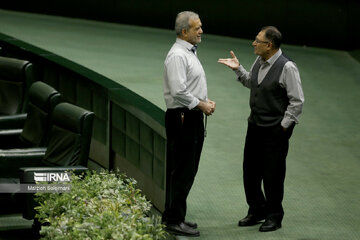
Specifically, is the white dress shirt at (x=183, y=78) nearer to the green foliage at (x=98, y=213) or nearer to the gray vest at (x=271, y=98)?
the gray vest at (x=271, y=98)

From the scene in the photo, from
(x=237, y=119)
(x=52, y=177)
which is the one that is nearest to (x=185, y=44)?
(x=52, y=177)

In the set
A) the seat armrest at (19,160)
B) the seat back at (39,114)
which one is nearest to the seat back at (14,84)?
the seat back at (39,114)

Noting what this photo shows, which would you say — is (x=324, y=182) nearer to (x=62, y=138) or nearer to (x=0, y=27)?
(x=62, y=138)

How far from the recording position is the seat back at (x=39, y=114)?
6.26 m

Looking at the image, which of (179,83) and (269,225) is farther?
(269,225)

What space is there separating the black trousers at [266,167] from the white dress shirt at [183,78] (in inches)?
17.4

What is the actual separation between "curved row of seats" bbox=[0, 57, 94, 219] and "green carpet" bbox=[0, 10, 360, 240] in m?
0.92

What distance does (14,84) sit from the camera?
23.7 feet

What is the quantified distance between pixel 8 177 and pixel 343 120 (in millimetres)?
3218

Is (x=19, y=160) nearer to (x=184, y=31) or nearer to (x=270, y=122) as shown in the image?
(x=184, y=31)

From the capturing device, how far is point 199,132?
4949mm

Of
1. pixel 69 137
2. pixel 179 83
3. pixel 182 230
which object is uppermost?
pixel 179 83

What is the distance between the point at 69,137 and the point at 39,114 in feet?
2.29

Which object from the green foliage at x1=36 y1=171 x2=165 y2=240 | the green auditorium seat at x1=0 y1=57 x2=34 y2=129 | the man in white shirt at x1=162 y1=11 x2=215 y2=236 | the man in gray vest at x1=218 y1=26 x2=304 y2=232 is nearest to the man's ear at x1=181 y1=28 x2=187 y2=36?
the man in white shirt at x1=162 y1=11 x2=215 y2=236
